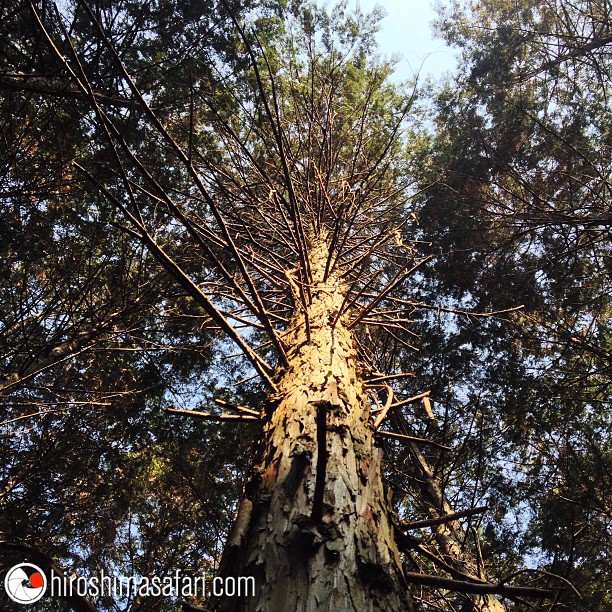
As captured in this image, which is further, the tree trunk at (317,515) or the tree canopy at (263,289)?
the tree canopy at (263,289)

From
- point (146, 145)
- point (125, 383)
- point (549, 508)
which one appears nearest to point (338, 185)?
point (146, 145)

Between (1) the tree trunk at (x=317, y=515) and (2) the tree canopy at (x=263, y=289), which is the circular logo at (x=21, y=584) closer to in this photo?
(2) the tree canopy at (x=263, y=289)

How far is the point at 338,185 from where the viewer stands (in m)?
5.80

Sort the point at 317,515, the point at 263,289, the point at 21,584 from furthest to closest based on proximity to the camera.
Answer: the point at 263,289
the point at 21,584
the point at 317,515

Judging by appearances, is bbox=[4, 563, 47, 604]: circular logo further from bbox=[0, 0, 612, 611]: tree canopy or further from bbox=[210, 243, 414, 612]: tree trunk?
bbox=[210, 243, 414, 612]: tree trunk

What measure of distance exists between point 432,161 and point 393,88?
160 cm

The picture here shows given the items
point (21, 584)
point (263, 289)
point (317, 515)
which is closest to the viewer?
point (317, 515)

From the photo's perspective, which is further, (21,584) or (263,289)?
(263,289)

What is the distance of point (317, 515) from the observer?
1.36 meters

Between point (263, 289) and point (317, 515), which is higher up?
point (263, 289)

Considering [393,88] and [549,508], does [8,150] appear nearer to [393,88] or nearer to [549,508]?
[393,88]

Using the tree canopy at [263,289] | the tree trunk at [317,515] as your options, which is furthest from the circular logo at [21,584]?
the tree trunk at [317,515]

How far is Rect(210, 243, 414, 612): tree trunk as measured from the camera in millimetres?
1216

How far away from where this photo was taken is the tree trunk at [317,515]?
3.99 ft
